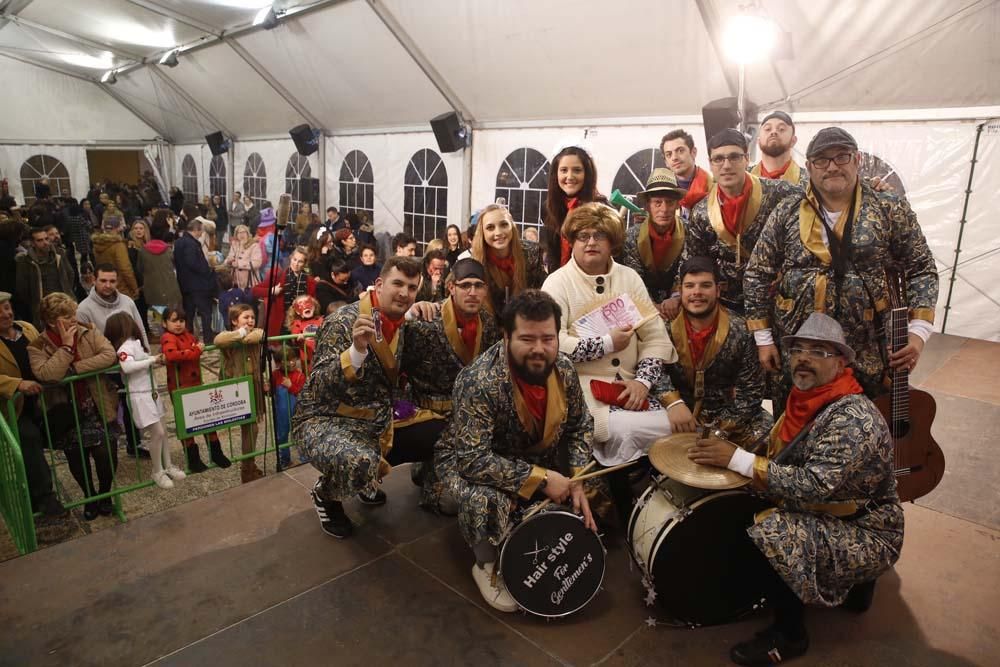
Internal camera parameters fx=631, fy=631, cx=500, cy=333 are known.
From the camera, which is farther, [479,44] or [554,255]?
[479,44]

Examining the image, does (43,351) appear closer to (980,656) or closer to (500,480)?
(500,480)

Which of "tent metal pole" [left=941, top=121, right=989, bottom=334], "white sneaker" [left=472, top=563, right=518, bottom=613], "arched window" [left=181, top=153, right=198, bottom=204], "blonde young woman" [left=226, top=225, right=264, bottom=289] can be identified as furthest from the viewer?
"arched window" [left=181, top=153, right=198, bottom=204]

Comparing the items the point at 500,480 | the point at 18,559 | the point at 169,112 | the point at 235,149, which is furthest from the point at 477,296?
the point at 169,112

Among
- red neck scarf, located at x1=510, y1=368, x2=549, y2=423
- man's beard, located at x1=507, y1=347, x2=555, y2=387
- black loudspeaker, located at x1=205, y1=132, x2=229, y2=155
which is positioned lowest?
red neck scarf, located at x1=510, y1=368, x2=549, y2=423

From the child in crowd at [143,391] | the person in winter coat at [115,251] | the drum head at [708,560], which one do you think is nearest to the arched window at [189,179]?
the person in winter coat at [115,251]

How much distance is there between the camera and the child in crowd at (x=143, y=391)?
4.34m

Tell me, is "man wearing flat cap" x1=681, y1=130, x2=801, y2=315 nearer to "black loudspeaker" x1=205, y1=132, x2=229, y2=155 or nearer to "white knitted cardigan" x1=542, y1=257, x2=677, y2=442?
"white knitted cardigan" x1=542, y1=257, x2=677, y2=442

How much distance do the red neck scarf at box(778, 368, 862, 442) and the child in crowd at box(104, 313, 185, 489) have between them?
157 inches

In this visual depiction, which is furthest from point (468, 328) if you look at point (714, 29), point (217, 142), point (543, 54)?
point (217, 142)

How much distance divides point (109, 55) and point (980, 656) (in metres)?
21.3

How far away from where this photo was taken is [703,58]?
7543mm

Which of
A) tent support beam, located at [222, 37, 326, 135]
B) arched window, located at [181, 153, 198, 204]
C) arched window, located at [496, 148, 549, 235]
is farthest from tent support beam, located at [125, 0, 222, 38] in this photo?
arched window, located at [181, 153, 198, 204]

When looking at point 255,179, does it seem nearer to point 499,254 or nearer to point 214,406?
point 214,406

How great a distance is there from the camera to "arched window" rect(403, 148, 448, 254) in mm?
12266
